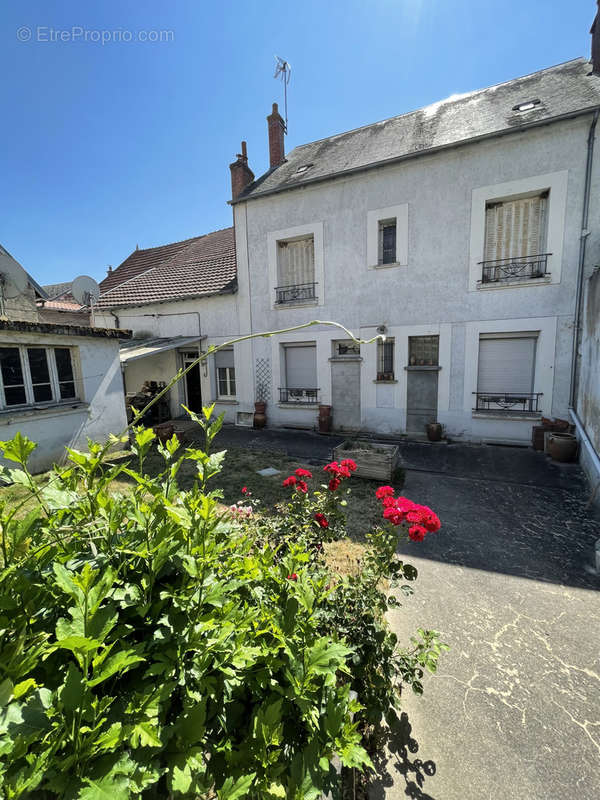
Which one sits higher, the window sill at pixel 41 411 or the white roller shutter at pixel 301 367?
the white roller shutter at pixel 301 367

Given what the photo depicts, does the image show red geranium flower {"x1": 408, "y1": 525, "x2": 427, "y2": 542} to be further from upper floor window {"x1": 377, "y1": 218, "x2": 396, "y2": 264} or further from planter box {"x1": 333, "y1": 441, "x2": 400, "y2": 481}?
upper floor window {"x1": 377, "y1": 218, "x2": 396, "y2": 264}

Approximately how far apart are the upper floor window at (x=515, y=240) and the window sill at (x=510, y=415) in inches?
138

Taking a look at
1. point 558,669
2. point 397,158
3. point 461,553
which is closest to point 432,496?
point 461,553

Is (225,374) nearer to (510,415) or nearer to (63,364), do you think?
(63,364)

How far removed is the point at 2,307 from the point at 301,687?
1115 centimetres

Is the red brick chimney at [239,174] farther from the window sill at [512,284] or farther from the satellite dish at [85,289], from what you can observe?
the window sill at [512,284]

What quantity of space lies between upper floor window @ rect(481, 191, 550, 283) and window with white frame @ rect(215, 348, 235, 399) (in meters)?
8.72

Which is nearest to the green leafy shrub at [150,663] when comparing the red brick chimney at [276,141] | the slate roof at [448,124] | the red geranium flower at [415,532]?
the red geranium flower at [415,532]

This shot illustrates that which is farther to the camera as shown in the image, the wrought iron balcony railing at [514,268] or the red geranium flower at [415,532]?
the wrought iron balcony railing at [514,268]

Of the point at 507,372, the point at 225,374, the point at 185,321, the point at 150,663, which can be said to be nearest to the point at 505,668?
the point at 150,663

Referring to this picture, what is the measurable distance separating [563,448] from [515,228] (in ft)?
18.8

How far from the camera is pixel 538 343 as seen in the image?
8898mm

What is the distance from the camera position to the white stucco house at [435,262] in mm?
8562

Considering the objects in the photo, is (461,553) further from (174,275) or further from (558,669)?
(174,275)
